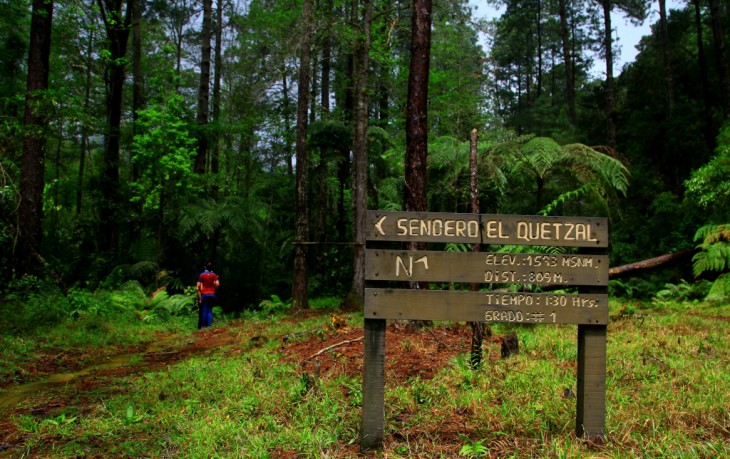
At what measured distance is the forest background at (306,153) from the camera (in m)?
10.1

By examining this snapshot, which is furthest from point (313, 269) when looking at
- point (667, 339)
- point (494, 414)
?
point (494, 414)

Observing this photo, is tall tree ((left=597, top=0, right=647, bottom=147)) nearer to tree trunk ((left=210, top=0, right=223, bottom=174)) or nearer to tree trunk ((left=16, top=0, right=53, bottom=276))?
tree trunk ((left=210, top=0, right=223, bottom=174))

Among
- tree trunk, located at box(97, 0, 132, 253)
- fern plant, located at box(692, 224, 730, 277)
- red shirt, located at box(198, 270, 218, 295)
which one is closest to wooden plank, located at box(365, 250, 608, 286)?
red shirt, located at box(198, 270, 218, 295)

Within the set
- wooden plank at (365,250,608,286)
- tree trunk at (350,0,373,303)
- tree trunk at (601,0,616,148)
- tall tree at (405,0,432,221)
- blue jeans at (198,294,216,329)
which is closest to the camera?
wooden plank at (365,250,608,286)

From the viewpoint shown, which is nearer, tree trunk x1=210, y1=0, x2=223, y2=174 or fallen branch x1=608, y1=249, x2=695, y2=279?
fallen branch x1=608, y1=249, x2=695, y2=279

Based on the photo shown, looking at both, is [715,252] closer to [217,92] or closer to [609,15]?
[609,15]

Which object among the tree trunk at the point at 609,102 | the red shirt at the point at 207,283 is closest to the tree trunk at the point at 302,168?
the red shirt at the point at 207,283

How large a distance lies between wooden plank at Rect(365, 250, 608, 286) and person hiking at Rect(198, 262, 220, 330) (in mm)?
8000

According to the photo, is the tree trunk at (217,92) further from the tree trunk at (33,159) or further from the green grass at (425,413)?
the green grass at (425,413)

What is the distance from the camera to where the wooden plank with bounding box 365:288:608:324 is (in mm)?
3502

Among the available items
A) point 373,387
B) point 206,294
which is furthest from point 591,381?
point 206,294

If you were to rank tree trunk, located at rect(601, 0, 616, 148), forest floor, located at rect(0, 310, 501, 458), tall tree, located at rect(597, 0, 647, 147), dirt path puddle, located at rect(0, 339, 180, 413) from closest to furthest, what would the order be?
forest floor, located at rect(0, 310, 501, 458)
dirt path puddle, located at rect(0, 339, 180, 413)
tree trunk, located at rect(601, 0, 616, 148)
tall tree, located at rect(597, 0, 647, 147)

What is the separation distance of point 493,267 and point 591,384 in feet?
3.50

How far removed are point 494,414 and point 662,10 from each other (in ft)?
64.1
